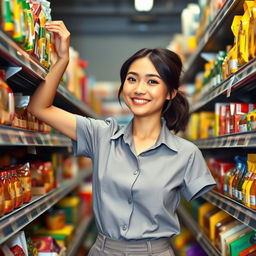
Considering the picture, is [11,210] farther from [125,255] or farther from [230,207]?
[230,207]

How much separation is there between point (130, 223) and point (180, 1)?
550 cm

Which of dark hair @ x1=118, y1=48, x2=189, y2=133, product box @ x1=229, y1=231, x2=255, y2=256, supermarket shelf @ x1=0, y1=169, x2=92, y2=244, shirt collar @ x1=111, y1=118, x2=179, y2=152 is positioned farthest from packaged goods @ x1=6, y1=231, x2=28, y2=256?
product box @ x1=229, y1=231, x2=255, y2=256

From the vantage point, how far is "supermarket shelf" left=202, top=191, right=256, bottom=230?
1712 mm

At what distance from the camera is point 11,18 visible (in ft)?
4.75

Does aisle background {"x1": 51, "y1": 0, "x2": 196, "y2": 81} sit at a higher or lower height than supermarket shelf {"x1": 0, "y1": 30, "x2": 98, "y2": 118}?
higher

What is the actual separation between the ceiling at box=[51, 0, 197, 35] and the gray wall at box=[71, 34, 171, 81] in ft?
0.34

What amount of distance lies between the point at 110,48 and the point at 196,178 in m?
5.58

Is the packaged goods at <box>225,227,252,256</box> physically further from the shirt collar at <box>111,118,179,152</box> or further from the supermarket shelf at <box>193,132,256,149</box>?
the shirt collar at <box>111,118,179,152</box>

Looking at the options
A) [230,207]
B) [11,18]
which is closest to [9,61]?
[11,18]

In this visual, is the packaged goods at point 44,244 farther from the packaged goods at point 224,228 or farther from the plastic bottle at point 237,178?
the plastic bottle at point 237,178

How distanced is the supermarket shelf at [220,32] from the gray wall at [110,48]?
3570mm

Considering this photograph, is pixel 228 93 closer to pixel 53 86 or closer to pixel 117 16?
pixel 53 86

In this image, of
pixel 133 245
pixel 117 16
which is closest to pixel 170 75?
pixel 133 245

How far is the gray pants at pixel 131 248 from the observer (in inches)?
72.5
